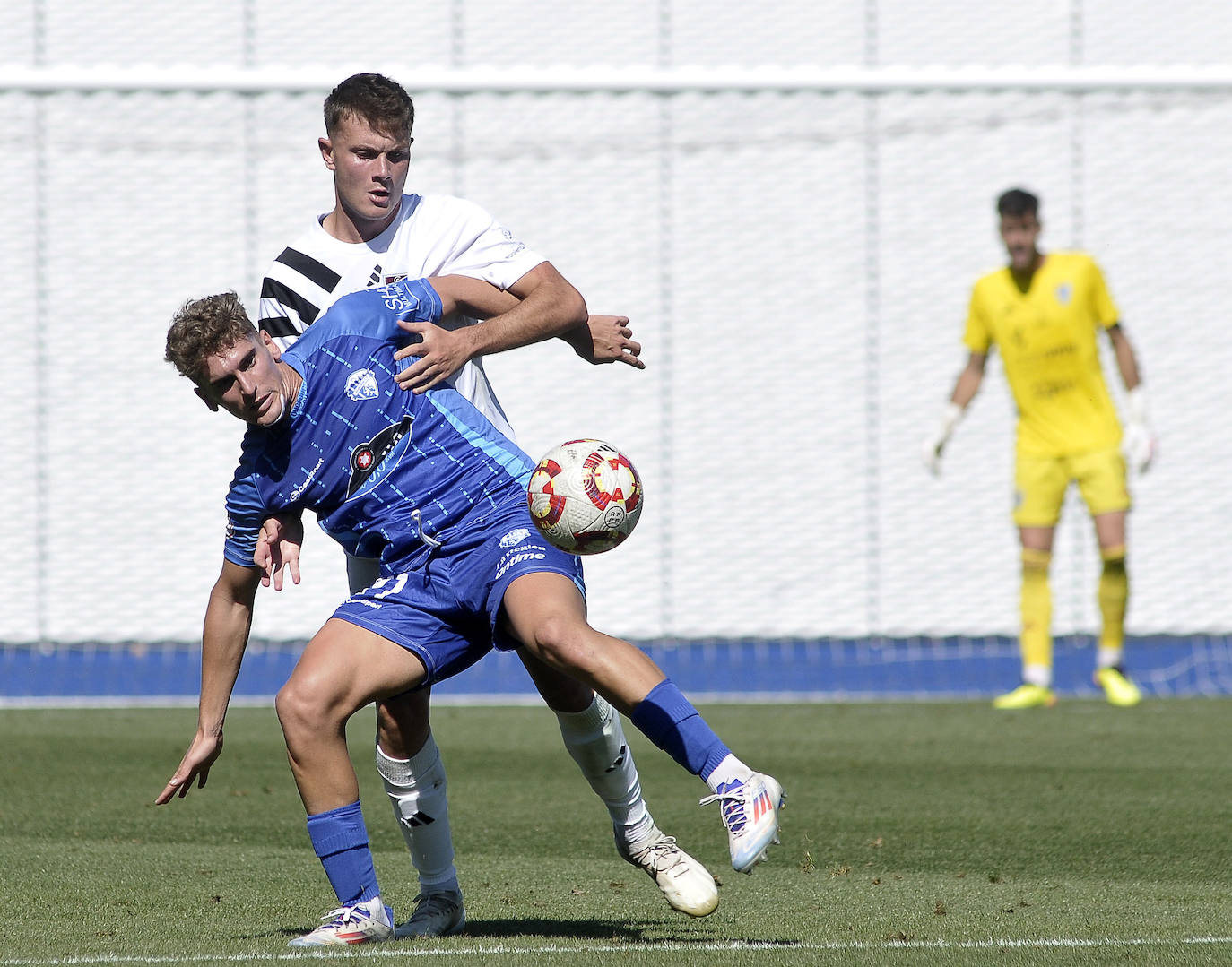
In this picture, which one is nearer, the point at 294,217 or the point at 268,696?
the point at 268,696

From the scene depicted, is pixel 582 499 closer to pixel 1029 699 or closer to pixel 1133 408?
pixel 1029 699

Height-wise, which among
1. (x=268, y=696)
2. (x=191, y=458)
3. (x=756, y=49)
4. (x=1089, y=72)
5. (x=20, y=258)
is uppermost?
(x=756, y=49)

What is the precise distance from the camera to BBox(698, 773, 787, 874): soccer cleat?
330cm

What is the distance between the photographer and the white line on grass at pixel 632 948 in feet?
11.4

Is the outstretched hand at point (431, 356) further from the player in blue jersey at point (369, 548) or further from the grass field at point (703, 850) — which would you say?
the grass field at point (703, 850)

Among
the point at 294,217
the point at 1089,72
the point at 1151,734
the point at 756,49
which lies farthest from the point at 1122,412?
the point at 294,217

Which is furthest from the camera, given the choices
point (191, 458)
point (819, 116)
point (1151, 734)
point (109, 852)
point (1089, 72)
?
point (819, 116)

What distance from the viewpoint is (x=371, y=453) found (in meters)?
3.93

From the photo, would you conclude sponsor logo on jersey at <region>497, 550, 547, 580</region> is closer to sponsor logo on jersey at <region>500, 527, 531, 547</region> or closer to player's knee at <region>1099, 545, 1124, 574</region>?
sponsor logo on jersey at <region>500, 527, 531, 547</region>

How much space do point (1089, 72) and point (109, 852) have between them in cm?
776

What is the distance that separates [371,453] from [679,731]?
39.8 inches

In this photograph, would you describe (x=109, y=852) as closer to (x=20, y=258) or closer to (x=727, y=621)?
(x=727, y=621)

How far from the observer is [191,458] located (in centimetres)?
1145

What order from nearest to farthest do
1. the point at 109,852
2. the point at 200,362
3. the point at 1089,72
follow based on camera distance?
the point at 200,362 → the point at 109,852 → the point at 1089,72
